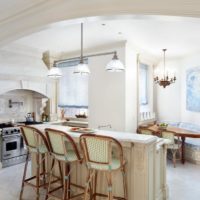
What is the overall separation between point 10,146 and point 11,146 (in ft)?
0.08

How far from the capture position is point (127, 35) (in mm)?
4379

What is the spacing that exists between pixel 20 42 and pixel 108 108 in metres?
2.57

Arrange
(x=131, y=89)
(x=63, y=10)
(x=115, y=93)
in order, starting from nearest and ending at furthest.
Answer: (x=63, y=10)
(x=115, y=93)
(x=131, y=89)

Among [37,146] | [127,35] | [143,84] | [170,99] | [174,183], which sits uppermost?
[127,35]

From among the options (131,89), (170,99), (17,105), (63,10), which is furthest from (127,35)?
(17,105)

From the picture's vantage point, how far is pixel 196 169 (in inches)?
185

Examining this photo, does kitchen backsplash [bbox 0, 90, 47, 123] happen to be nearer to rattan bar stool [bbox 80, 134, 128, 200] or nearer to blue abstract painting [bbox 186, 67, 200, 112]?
rattan bar stool [bbox 80, 134, 128, 200]

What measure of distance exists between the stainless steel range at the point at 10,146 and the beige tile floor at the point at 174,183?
17 cm

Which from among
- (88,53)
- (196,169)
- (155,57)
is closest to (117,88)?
(88,53)

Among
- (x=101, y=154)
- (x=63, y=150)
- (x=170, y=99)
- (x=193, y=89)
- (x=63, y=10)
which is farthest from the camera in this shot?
(x=170, y=99)

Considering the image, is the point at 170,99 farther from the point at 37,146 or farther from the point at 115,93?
the point at 37,146

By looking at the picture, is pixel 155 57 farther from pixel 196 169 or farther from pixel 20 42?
pixel 20 42

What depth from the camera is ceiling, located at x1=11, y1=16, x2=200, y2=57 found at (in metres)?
3.76

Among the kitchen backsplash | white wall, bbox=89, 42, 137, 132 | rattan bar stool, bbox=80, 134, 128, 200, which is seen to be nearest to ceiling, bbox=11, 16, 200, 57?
white wall, bbox=89, 42, 137, 132
